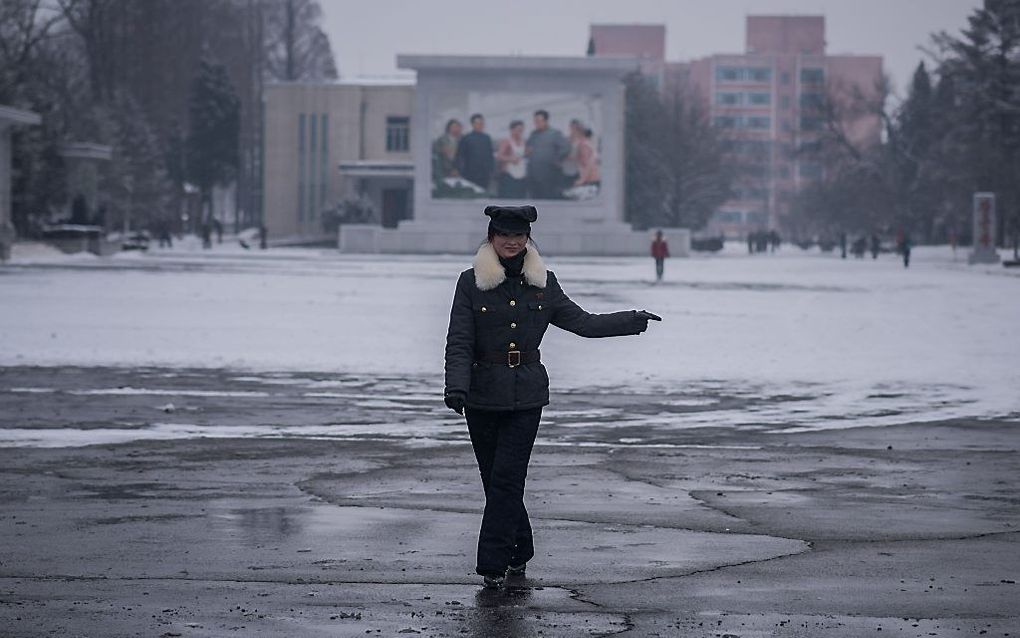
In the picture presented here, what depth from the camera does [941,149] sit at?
97.1m

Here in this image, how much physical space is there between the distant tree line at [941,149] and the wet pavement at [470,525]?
210 feet

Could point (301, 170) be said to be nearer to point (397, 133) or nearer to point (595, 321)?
point (397, 133)

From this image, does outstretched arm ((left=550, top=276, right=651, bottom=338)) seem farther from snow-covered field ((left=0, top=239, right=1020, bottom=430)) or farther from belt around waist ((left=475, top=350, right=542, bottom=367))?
snow-covered field ((left=0, top=239, right=1020, bottom=430))

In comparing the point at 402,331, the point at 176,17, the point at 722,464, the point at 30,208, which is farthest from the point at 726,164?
the point at 722,464

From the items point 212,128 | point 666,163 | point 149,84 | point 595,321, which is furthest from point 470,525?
point 666,163

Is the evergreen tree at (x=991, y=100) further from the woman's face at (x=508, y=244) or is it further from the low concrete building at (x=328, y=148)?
the woman's face at (x=508, y=244)

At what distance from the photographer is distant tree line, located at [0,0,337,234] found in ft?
256

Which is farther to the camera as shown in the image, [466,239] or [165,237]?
[165,237]

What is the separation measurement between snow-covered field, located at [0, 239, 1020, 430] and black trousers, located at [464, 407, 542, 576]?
280 inches

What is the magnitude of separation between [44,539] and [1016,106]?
254 feet

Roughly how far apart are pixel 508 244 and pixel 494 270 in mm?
124

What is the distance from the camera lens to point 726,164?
124 m

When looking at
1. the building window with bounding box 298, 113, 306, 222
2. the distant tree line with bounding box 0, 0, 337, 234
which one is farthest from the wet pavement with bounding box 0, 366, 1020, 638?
the building window with bounding box 298, 113, 306, 222

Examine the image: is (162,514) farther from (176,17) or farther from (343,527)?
(176,17)
